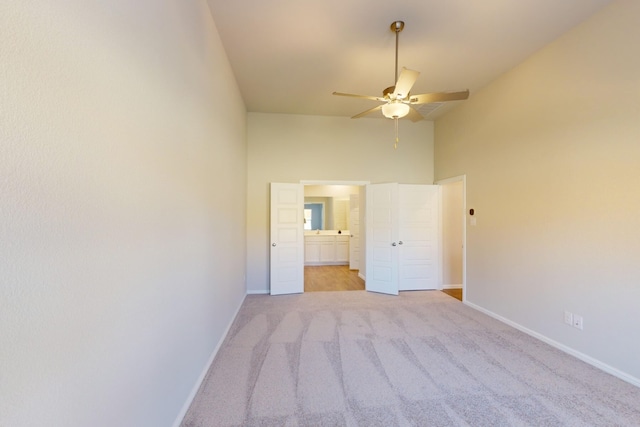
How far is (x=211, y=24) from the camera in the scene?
8.29 feet

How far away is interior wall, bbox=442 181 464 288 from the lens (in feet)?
17.3

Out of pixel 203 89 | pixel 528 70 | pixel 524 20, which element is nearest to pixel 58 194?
pixel 203 89

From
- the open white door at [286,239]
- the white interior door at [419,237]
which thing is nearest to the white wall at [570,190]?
the white interior door at [419,237]

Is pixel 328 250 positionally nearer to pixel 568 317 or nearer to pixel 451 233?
pixel 451 233

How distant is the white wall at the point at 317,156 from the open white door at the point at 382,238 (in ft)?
1.41

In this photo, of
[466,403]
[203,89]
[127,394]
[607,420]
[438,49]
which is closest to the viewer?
[127,394]

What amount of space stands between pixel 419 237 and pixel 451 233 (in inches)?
29.5

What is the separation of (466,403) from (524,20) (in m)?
3.52

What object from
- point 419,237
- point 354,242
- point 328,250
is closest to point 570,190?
point 419,237

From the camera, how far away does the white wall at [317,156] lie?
494 centimetres

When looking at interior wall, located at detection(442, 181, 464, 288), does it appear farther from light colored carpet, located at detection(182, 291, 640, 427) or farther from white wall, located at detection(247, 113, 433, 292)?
light colored carpet, located at detection(182, 291, 640, 427)

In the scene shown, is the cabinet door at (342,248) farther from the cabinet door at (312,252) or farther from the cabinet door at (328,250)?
the cabinet door at (312,252)

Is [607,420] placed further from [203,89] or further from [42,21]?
[203,89]

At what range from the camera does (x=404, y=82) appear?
2348mm
